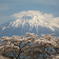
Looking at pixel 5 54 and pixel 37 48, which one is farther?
pixel 5 54

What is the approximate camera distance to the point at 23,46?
12.1 m

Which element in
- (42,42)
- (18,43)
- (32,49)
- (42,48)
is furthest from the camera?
(18,43)

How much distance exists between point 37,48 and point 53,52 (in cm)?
224

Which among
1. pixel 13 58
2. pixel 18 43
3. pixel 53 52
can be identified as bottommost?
pixel 13 58

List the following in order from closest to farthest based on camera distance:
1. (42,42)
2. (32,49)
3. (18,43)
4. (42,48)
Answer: (42,42)
(42,48)
(32,49)
(18,43)

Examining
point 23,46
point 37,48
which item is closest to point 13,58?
point 23,46

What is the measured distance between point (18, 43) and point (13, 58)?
6.42ft

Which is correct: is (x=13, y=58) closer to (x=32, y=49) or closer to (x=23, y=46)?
(x=23, y=46)

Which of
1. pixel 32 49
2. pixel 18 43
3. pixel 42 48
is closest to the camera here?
pixel 42 48

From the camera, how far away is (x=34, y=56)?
427 inches

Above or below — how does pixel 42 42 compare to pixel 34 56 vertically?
above

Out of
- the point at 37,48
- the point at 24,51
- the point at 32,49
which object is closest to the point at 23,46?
the point at 24,51

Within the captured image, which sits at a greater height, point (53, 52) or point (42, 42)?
point (42, 42)

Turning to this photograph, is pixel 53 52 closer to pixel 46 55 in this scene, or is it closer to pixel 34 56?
pixel 46 55
